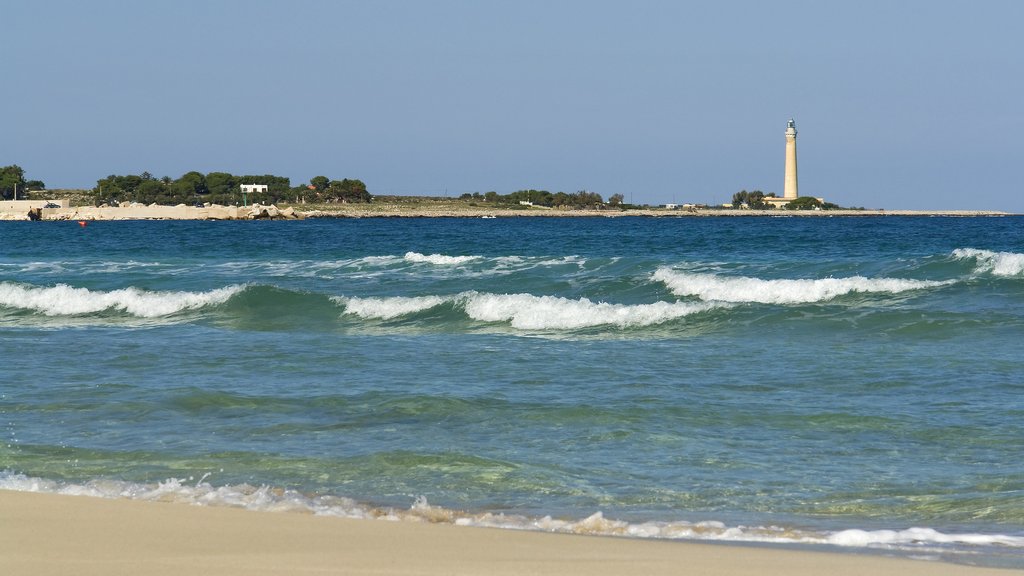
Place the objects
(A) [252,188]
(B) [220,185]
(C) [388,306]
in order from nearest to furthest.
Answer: (C) [388,306] < (A) [252,188] < (B) [220,185]

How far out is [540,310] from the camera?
16.9m

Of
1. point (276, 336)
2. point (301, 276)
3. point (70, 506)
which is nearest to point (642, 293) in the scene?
point (276, 336)

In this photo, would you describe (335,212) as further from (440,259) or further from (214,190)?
(440,259)

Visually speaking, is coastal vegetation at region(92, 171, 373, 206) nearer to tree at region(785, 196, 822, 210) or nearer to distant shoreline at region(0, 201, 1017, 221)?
distant shoreline at region(0, 201, 1017, 221)

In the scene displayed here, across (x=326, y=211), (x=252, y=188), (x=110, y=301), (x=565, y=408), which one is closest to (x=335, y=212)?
(x=326, y=211)

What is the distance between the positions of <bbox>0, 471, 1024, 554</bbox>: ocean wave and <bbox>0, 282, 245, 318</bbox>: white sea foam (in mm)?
13307

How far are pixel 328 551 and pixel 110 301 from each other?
17.0m

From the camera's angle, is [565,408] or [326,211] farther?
[326,211]

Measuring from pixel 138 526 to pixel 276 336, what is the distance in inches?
402

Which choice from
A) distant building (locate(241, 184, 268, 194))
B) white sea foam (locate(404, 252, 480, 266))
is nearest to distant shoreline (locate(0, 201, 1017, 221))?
distant building (locate(241, 184, 268, 194))

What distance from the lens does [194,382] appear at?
1071 centimetres

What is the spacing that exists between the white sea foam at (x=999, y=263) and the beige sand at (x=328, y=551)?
16826mm

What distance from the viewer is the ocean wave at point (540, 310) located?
1627cm

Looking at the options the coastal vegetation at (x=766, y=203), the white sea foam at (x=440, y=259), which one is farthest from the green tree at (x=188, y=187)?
the white sea foam at (x=440, y=259)
